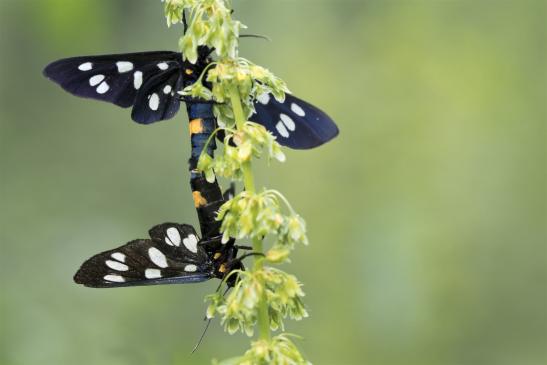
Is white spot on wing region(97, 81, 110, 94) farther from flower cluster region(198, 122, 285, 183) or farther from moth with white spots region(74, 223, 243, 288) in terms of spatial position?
flower cluster region(198, 122, 285, 183)

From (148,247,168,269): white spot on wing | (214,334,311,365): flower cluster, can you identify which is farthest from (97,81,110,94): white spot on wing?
(214,334,311,365): flower cluster

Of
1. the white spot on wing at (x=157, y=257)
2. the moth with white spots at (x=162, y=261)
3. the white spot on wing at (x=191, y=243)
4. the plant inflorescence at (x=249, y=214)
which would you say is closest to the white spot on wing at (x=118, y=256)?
the moth with white spots at (x=162, y=261)

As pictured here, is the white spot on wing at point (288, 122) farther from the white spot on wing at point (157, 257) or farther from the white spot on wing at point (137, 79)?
the white spot on wing at point (157, 257)

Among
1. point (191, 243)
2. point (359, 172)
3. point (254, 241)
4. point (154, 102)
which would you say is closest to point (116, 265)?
point (191, 243)

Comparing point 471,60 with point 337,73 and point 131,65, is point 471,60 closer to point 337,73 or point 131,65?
point 337,73

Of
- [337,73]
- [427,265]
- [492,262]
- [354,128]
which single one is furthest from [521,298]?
[337,73]
